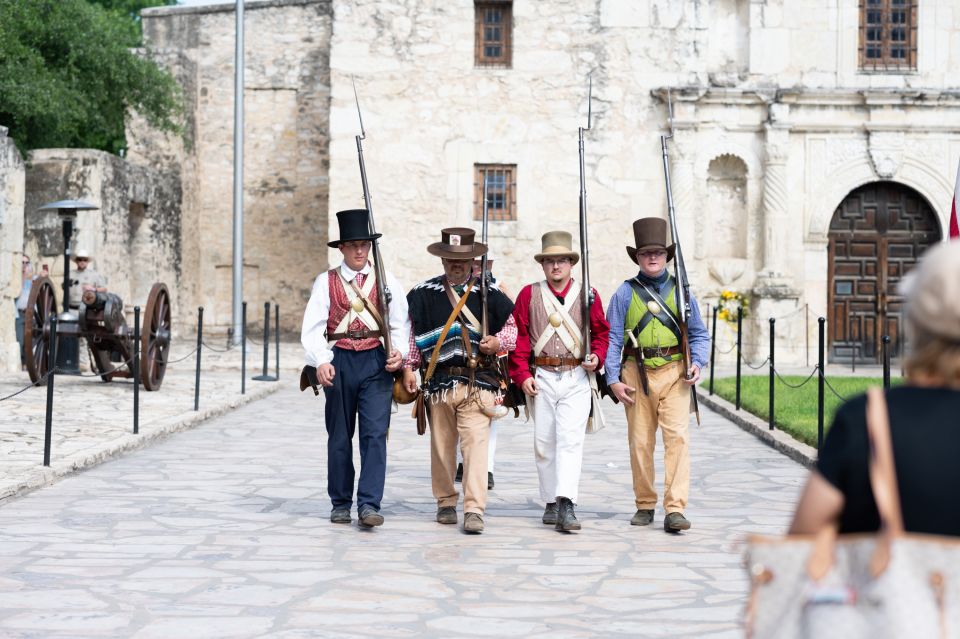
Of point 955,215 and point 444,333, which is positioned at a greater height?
point 955,215

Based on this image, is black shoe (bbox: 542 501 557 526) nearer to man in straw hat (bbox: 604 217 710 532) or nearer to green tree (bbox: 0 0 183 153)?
man in straw hat (bbox: 604 217 710 532)

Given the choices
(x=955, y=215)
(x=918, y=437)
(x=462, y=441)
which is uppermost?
(x=955, y=215)

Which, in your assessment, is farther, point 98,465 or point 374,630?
point 98,465

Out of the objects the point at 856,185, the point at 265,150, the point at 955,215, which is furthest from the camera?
the point at 265,150

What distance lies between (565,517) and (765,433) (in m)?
5.21

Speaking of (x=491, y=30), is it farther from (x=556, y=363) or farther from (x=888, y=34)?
(x=556, y=363)

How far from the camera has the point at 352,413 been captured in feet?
25.7

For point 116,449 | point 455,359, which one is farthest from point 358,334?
point 116,449

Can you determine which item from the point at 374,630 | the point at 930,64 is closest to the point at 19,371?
the point at 374,630

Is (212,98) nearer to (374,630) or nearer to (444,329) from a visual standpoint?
(444,329)

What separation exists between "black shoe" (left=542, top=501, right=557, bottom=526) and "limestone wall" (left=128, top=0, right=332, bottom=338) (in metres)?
20.0

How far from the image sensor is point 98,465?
10023 millimetres

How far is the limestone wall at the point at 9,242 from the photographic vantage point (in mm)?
16984

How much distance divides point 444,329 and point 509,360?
17.6 inches
